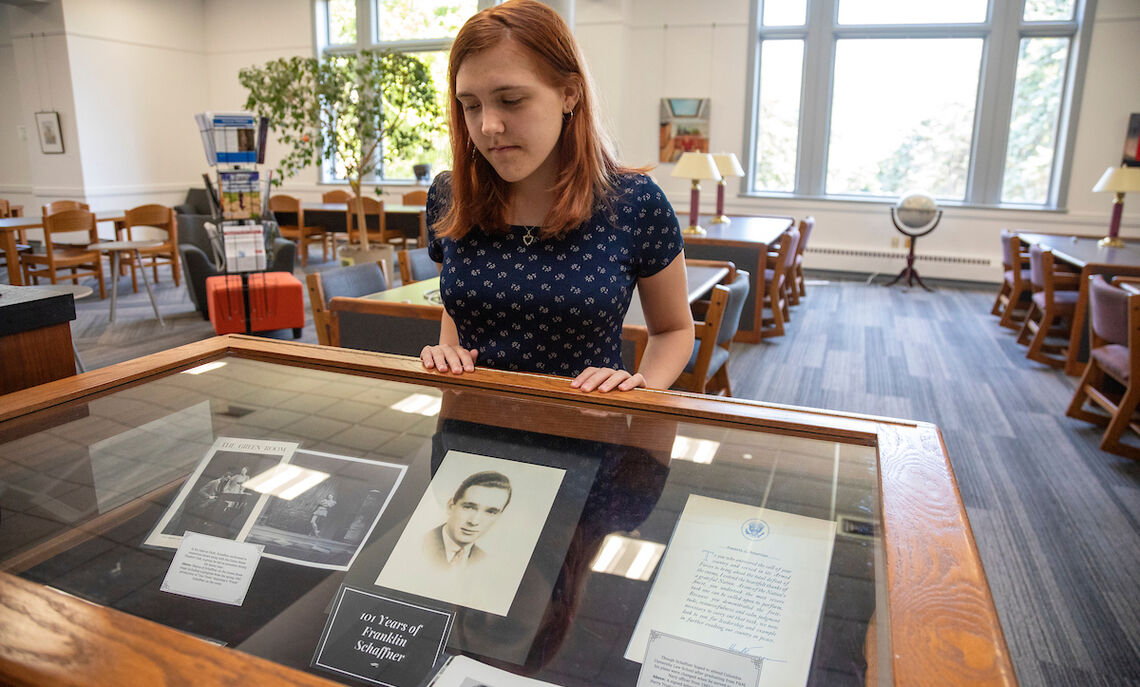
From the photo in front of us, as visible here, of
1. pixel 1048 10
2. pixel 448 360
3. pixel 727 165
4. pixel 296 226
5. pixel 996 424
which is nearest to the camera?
pixel 448 360

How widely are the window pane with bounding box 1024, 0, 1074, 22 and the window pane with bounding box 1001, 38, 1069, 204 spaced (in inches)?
8.5

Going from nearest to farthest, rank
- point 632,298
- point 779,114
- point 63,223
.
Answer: point 632,298 < point 63,223 < point 779,114

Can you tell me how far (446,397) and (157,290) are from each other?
25.3 feet

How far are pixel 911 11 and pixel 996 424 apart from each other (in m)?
6.45

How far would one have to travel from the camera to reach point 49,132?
31.4 feet

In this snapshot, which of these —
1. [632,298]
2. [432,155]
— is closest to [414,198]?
[432,155]

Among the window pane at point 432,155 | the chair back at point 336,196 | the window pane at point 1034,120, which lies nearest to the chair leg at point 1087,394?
the window pane at point 1034,120

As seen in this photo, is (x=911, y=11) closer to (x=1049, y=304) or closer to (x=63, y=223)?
(x=1049, y=304)

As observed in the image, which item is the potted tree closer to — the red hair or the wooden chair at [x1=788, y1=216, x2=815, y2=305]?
the wooden chair at [x1=788, y1=216, x2=815, y2=305]

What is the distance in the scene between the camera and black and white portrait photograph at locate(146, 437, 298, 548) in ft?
3.54

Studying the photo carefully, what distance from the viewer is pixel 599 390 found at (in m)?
1.10

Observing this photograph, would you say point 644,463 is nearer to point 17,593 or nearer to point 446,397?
point 446,397

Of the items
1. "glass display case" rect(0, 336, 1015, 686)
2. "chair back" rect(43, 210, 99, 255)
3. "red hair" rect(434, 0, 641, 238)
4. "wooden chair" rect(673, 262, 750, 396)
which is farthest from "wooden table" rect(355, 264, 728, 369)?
"chair back" rect(43, 210, 99, 255)

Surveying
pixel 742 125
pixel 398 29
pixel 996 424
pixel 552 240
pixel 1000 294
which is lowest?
pixel 996 424
